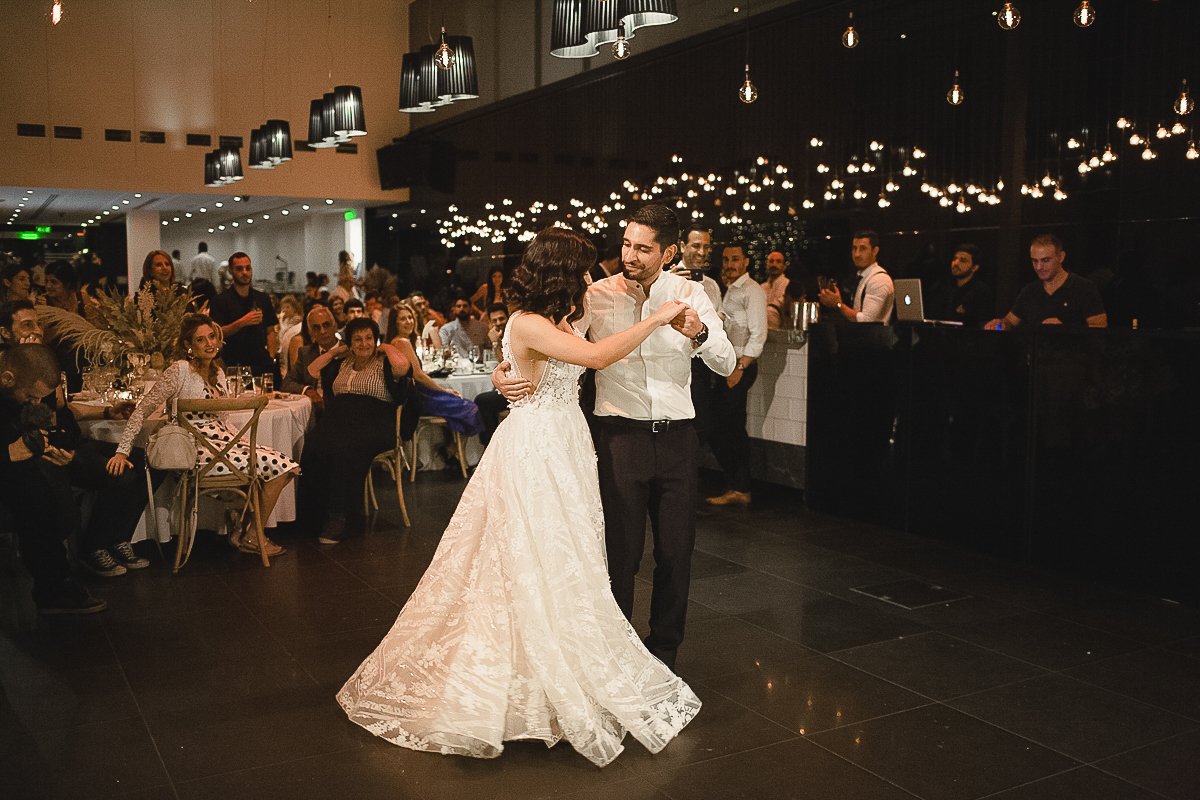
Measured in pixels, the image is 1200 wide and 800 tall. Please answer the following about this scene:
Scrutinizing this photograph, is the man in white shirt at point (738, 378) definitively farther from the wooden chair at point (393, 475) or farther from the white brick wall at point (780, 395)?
the wooden chair at point (393, 475)

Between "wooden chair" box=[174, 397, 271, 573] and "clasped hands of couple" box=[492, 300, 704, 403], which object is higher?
"clasped hands of couple" box=[492, 300, 704, 403]

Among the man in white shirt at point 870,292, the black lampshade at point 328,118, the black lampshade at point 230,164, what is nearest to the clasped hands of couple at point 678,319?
the man in white shirt at point 870,292

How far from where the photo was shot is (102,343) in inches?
257

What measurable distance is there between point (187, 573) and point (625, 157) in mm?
7449

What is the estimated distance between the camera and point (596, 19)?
4.81 metres

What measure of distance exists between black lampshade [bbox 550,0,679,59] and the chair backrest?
234cm

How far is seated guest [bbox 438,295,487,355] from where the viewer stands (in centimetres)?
973

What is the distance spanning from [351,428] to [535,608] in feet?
10.9

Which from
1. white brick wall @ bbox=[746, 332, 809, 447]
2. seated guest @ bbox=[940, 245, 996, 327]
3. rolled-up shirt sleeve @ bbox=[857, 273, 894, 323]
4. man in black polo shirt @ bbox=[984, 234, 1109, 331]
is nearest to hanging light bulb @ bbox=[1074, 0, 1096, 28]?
man in black polo shirt @ bbox=[984, 234, 1109, 331]

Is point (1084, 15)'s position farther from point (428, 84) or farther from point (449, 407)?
point (449, 407)

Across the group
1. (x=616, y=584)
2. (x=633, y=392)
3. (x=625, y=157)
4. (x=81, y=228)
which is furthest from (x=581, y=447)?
(x=81, y=228)

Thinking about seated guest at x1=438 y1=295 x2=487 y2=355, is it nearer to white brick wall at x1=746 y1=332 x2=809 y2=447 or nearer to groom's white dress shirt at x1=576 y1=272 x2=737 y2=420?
white brick wall at x1=746 y1=332 x2=809 y2=447

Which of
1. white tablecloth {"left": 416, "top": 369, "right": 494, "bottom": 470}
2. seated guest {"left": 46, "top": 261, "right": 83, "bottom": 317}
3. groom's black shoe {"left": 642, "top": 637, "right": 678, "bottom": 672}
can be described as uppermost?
seated guest {"left": 46, "top": 261, "right": 83, "bottom": 317}

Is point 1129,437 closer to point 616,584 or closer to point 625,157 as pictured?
point 616,584
